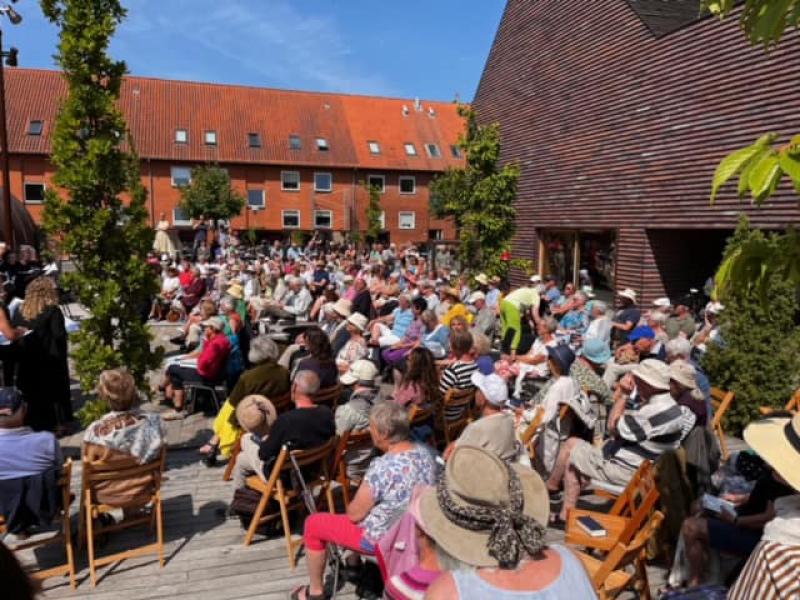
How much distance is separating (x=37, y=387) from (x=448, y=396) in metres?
4.30

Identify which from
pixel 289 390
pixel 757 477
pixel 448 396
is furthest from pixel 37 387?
pixel 757 477

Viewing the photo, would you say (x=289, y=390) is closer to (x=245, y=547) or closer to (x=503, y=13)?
(x=245, y=547)

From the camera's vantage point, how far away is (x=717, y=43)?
458 inches

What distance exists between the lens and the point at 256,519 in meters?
4.53

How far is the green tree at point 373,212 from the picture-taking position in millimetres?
39681

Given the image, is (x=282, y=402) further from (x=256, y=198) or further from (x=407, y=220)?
(x=407, y=220)

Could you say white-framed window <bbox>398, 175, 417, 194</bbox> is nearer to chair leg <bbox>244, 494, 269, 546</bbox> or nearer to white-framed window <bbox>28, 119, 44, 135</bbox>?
white-framed window <bbox>28, 119, 44, 135</bbox>

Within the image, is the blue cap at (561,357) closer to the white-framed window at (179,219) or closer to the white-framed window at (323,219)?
the white-framed window at (179,219)

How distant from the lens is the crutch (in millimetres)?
3876

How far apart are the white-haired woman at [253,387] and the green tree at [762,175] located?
4555 mm

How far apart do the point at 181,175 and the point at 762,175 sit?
40.1m

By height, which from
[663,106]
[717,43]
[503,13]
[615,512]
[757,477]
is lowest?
[615,512]

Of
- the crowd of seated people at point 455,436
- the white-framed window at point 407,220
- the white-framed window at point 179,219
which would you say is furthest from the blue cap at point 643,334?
the white-framed window at point 407,220

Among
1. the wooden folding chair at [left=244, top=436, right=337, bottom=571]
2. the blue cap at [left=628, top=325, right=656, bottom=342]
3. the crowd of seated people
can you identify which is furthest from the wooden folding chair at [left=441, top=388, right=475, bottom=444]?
the blue cap at [left=628, top=325, right=656, bottom=342]
